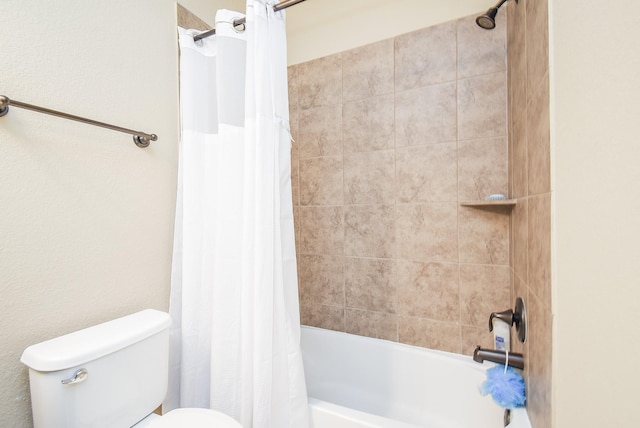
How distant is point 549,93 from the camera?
69 centimetres

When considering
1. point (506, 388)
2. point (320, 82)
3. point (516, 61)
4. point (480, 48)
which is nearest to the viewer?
point (506, 388)

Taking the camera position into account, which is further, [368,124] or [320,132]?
[320,132]

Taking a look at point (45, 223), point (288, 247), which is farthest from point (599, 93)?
point (45, 223)

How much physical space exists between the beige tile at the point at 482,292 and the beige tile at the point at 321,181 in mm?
825

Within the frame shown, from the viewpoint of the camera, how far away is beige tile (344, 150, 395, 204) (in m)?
1.58

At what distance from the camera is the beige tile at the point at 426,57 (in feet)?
4.69

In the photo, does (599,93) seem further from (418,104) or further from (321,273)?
(321,273)

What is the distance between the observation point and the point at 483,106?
1.38 metres

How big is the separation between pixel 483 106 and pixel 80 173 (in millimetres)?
Result: 1745

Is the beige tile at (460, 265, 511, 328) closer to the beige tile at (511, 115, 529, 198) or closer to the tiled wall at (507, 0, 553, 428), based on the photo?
the tiled wall at (507, 0, 553, 428)

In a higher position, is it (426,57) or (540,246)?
(426,57)

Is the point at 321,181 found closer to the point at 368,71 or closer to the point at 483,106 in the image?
the point at 368,71

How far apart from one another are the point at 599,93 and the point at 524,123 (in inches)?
19.6

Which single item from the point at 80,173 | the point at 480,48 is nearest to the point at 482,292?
the point at 480,48
